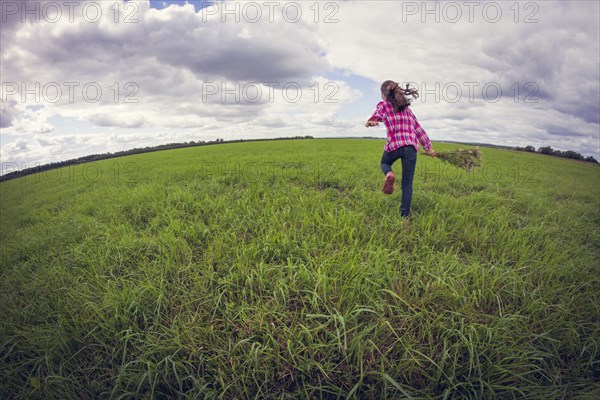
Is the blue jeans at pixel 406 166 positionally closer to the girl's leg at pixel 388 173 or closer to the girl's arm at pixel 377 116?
the girl's leg at pixel 388 173

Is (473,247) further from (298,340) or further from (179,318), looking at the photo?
(179,318)

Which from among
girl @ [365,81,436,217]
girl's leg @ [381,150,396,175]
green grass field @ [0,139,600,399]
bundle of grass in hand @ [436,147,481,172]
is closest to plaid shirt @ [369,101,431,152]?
girl @ [365,81,436,217]

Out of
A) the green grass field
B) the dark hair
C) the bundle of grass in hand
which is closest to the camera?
the green grass field

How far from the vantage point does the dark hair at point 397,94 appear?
13.2 feet

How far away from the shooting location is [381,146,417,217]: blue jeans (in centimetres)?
416

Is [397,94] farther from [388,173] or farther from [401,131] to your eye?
[388,173]

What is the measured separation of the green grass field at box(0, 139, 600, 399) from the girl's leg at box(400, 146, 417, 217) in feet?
0.67

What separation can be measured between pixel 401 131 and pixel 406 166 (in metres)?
0.56

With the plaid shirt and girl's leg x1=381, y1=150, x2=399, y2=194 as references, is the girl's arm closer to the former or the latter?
the plaid shirt

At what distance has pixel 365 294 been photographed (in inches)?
98.4

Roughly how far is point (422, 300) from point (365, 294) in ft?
1.77

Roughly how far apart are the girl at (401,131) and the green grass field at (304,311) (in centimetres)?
67

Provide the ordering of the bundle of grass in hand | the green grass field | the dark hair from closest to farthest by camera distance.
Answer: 1. the green grass field
2. the dark hair
3. the bundle of grass in hand

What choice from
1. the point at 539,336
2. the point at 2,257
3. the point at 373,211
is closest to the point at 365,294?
the point at 539,336
